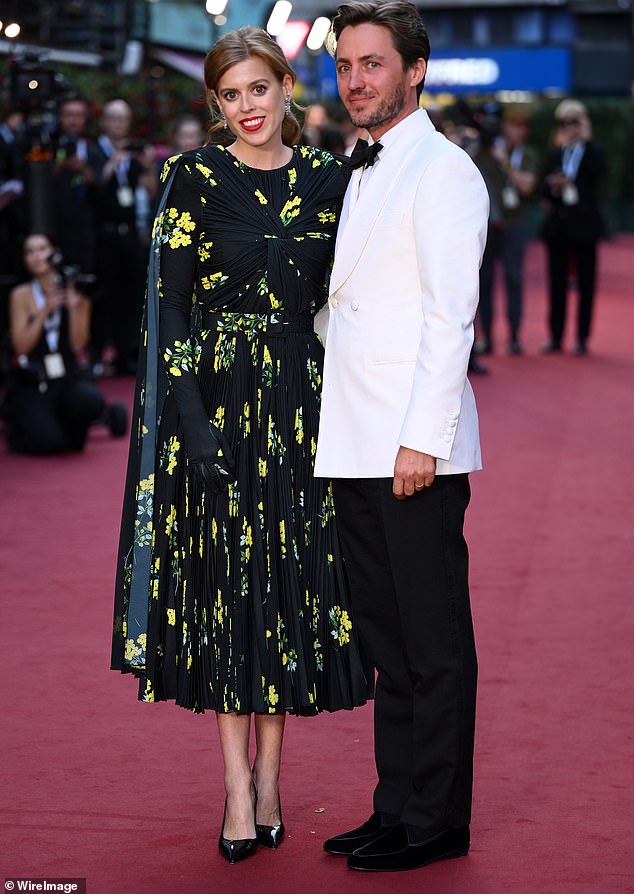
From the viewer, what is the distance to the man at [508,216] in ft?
38.2

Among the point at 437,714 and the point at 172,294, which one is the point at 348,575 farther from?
the point at 172,294

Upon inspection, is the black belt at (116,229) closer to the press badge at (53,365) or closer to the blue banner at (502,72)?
the press badge at (53,365)

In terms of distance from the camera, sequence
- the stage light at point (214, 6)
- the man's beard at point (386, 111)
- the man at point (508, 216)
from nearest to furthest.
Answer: the man's beard at point (386, 111), the man at point (508, 216), the stage light at point (214, 6)

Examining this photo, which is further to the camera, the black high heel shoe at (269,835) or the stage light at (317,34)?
the stage light at (317,34)

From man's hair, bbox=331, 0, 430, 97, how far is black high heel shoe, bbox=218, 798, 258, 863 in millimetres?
1730

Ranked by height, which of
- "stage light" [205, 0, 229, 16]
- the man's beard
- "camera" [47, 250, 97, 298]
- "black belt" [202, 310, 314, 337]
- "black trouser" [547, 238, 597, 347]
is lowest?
"black trouser" [547, 238, 597, 347]

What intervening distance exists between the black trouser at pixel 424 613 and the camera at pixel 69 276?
5777 mm

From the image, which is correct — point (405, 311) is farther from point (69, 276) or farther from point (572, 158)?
point (572, 158)

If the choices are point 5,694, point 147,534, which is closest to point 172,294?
point 147,534

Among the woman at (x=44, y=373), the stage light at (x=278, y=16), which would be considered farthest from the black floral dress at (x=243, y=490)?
the stage light at (x=278, y=16)

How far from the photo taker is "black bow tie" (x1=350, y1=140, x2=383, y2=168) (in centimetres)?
320

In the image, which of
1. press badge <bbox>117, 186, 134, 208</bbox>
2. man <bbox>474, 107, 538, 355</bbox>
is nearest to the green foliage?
man <bbox>474, 107, 538, 355</bbox>

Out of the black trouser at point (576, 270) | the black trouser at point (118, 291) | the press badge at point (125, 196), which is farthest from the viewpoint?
the black trouser at point (576, 270)

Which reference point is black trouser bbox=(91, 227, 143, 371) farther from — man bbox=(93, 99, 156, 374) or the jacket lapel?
the jacket lapel
